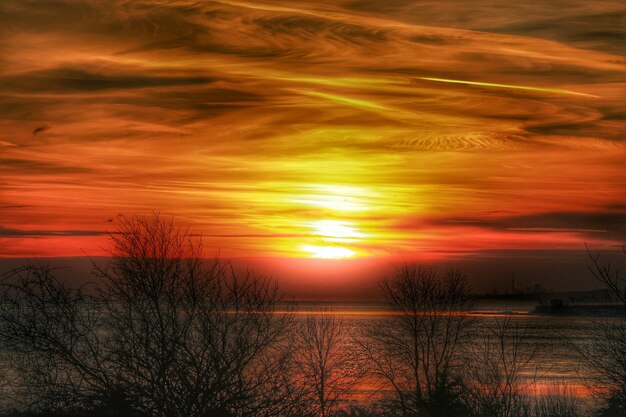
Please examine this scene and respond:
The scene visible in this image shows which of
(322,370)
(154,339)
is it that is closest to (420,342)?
(322,370)

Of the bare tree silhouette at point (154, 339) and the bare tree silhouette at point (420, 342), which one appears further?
the bare tree silhouette at point (420, 342)

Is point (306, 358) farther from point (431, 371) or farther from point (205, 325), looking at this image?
point (205, 325)

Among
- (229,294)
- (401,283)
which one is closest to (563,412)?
(401,283)

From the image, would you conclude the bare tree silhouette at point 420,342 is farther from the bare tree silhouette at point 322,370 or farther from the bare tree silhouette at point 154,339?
the bare tree silhouette at point 154,339

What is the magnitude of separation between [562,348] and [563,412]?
248ft

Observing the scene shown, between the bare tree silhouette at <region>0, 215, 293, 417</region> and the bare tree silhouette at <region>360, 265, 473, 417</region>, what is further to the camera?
the bare tree silhouette at <region>360, 265, 473, 417</region>

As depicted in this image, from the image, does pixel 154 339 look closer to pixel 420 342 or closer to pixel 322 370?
pixel 322 370

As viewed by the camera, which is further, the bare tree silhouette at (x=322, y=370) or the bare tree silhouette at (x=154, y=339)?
the bare tree silhouette at (x=322, y=370)

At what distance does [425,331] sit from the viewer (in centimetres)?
4756

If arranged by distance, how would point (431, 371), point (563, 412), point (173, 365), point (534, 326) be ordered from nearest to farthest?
point (173, 365)
point (563, 412)
point (431, 371)
point (534, 326)

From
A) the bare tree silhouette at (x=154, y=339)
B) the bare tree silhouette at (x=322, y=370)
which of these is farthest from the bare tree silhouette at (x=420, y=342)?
the bare tree silhouette at (x=154, y=339)

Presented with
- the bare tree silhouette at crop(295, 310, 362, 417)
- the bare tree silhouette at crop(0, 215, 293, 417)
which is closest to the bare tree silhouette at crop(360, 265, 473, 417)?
the bare tree silhouette at crop(295, 310, 362, 417)

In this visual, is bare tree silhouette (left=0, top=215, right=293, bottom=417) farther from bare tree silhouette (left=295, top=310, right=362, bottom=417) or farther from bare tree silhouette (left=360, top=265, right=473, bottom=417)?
bare tree silhouette (left=360, top=265, right=473, bottom=417)

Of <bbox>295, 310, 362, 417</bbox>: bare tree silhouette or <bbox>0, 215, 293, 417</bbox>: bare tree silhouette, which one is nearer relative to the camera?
<bbox>0, 215, 293, 417</bbox>: bare tree silhouette
